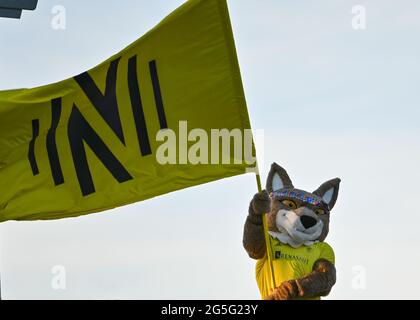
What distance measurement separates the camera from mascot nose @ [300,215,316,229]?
399 inches

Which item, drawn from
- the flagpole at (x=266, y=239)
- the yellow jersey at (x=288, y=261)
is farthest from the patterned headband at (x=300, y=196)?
the flagpole at (x=266, y=239)

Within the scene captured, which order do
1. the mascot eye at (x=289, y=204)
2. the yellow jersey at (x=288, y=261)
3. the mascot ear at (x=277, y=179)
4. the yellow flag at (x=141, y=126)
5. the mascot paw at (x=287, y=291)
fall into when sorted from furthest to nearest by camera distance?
the mascot ear at (x=277, y=179) → the mascot eye at (x=289, y=204) → the yellow jersey at (x=288, y=261) → the mascot paw at (x=287, y=291) → the yellow flag at (x=141, y=126)

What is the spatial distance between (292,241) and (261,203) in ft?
3.49

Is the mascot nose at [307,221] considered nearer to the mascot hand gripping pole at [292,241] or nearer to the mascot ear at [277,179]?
the mascot hand gripping pole at [292,241]

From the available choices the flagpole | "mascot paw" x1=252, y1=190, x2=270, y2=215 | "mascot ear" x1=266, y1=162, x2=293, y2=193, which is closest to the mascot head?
"mascot ear" x1=266, y1=162, x2=293, y2=193

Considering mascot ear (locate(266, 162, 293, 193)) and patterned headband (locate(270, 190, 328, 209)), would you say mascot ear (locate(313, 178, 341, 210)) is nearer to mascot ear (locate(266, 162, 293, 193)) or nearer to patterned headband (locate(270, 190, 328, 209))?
patterned headband (locate(270, 190, 328, 209))

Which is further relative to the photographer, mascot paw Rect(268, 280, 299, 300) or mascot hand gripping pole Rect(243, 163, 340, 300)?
mascot hand gripping pole Rect(243, 163, 340, 300)

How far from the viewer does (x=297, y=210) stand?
10.3 m

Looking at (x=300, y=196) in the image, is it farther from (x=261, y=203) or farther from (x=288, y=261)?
(x=261, y=203)

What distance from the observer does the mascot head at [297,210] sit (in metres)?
10.1

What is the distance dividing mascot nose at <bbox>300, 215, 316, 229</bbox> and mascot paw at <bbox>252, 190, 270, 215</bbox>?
0.99m

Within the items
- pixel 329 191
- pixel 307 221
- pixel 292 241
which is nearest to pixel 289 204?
pixel 307 221
